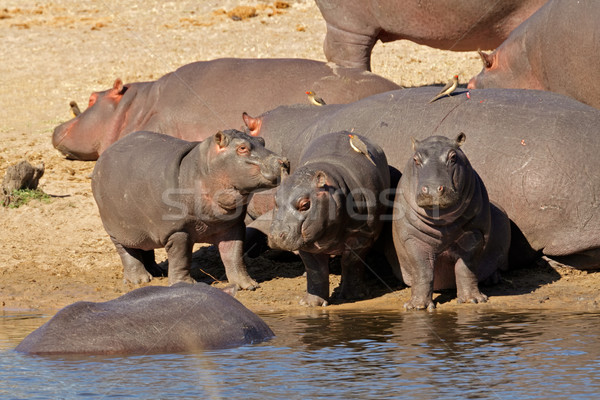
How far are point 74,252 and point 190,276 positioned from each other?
157cm

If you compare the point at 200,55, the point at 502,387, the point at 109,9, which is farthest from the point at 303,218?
the point at 109,9

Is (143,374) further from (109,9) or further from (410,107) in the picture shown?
(109,9)

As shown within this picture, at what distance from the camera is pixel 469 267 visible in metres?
7.77

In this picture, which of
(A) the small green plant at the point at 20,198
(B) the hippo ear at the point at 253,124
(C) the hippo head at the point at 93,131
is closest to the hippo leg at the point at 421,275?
(B) the hippo ear at the point at 253,124

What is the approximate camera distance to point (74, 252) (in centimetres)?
1000

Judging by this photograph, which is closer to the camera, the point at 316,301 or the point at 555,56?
the point at 316,301

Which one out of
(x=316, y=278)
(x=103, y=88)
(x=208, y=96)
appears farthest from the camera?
(x=103, y=88)

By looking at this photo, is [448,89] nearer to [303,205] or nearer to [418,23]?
[303,205]

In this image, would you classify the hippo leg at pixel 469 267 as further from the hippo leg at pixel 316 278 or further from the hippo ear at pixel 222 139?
the hippo ear at pixel 222 139

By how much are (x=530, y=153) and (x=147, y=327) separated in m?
3.58

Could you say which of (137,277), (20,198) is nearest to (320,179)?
(137,277)

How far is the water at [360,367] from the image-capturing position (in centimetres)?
536

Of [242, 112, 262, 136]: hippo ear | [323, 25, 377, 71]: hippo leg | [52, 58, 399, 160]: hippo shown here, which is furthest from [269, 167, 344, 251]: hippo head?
[323, 25, 377, 71]: hippo leg

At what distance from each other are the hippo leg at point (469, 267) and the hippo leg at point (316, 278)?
0.95 metres
